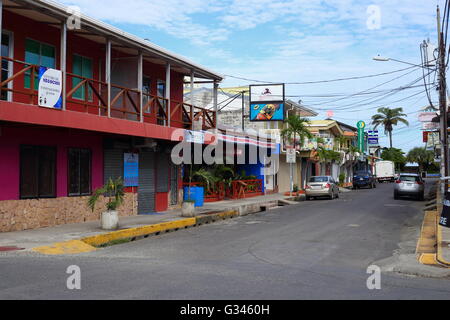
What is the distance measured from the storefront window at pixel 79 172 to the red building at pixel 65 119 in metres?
0.03

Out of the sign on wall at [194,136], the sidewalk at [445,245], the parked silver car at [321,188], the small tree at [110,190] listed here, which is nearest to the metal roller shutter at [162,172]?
the sign on wall at [194,136]

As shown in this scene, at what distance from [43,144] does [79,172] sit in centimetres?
184

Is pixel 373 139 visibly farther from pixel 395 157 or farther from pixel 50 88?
pixel 50 88

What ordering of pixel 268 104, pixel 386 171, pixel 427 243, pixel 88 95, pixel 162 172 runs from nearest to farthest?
pixel 427 243
pixel 88 95
pixel 162 172
pixel 268 104
pixel 386 171

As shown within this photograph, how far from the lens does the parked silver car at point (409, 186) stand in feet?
99.1

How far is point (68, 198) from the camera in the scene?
1570 centimetres

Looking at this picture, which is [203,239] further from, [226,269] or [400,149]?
[400,149]

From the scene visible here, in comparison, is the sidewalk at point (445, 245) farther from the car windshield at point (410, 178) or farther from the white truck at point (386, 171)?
the white truck at point (386, 171)

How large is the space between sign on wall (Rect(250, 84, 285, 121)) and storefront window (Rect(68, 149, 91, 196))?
22325 millimetres

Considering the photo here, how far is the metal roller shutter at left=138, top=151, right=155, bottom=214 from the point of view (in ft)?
63.9

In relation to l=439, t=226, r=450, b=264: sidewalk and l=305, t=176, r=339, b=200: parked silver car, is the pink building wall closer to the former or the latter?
l=439, t=226, r=450, b=264: sidewalk

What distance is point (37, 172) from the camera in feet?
48.0

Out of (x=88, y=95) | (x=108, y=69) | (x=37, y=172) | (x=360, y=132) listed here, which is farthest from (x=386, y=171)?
(x=37, y=172)

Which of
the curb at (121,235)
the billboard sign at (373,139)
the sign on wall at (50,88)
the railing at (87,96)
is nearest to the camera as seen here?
the curb at (121,235)
